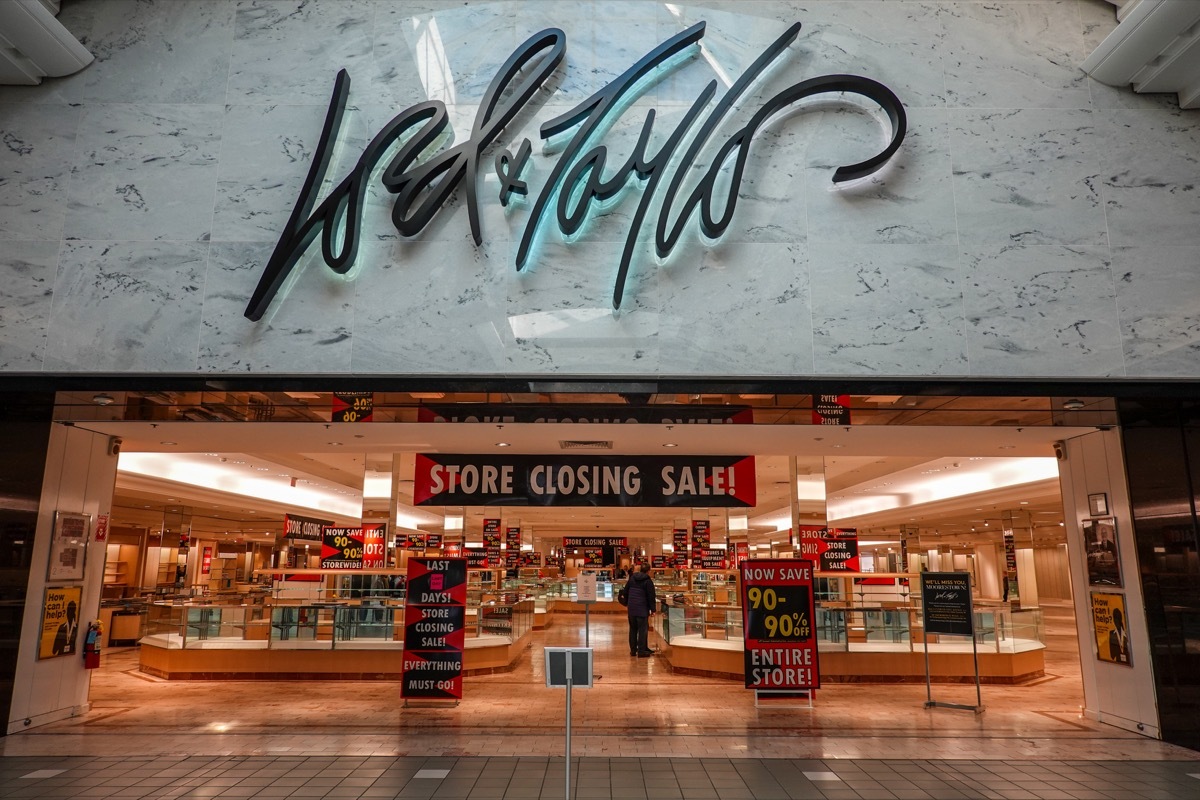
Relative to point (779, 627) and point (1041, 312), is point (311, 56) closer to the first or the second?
point (1041, 312)

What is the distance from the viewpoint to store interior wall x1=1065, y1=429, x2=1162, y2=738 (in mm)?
7461

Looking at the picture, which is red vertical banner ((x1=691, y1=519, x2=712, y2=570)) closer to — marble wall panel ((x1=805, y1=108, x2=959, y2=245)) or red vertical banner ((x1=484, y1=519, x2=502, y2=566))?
red vertical banner ((x1=484, y1=519, x2=502, y2=566))

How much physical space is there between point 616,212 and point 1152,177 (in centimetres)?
434

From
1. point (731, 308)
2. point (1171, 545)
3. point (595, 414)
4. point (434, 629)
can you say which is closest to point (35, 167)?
point (595, 414)

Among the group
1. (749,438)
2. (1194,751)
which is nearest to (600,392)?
(749,438)

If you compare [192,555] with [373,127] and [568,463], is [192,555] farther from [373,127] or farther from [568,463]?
[373,127]

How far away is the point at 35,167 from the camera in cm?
620

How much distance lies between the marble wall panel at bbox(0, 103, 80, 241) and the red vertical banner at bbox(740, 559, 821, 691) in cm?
757

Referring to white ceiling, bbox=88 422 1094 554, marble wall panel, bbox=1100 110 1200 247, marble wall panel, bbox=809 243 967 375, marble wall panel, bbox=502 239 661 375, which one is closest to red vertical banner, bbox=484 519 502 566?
white ceiling, bbox=88 422 1094 554

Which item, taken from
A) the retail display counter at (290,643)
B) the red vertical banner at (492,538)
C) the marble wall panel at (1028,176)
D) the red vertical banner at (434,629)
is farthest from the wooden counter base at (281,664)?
the red vertical banner at (492,538)

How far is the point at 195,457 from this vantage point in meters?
14.0

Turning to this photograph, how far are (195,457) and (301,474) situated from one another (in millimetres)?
3411

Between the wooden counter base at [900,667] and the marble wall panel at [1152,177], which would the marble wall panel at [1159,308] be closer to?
the marble wall panel at [1152,177]


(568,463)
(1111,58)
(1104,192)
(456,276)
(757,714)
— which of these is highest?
(1111,58)
